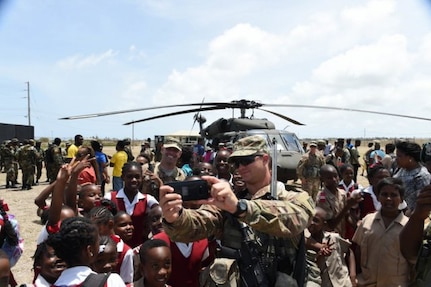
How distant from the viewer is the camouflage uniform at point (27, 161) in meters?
12.5

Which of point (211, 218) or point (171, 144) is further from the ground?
point (171, 144)

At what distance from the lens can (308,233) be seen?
2.85 metres

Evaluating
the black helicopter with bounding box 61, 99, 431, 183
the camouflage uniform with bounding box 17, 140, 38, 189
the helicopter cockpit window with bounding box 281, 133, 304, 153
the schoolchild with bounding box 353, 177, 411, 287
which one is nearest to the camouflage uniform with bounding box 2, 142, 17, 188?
the camouflage uniform with bounding box 17, 140, 38, 189

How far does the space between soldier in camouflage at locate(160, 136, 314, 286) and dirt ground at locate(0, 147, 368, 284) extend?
9.47 feet

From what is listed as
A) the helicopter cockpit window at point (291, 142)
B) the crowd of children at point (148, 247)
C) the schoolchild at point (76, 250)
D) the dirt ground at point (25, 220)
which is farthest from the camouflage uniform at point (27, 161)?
the schoolchild at point (76, 250)

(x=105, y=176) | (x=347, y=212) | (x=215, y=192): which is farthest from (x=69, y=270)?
(x=105, y=176)

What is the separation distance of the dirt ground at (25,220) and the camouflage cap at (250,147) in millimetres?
3124

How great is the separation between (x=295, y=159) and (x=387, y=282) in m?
7.03

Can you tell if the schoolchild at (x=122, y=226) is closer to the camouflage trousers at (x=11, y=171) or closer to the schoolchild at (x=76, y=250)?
the schoolchild at (x=76, y=250)

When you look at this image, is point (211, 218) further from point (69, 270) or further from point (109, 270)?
point (109, 270)

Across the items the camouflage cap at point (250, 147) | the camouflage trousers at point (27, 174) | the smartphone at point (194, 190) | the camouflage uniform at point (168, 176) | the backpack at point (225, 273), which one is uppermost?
the camouflage cap at point (250, 147)

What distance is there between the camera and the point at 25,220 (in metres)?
8.20

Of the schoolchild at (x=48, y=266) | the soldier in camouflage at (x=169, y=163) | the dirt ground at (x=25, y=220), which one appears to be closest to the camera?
the schoolchild at (x=48, y=266)

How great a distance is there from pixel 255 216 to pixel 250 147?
483 mm
